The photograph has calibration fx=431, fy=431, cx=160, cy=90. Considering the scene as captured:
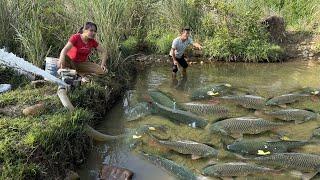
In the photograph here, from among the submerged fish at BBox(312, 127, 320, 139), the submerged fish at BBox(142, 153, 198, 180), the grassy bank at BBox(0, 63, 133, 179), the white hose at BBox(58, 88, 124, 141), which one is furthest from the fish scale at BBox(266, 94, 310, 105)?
the grassy bank at BBox(0, 63, 133, 179)

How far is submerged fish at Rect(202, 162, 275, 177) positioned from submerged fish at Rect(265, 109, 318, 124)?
179cm

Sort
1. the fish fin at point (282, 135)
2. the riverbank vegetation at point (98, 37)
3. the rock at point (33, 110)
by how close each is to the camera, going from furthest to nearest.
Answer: the fish fin at point (282, 135), the rock at point (33, 110), the riverbank vegetation at point (98, 37)

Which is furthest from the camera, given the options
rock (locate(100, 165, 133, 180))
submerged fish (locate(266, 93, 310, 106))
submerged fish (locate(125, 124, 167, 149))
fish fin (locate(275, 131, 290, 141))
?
submerged fish (locate(266, 93, 310, 106))

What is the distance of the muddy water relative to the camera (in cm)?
580

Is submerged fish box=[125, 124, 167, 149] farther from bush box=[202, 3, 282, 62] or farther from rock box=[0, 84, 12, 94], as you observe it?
bush box=[202, 3, 282, 62]

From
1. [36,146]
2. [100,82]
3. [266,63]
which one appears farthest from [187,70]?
[36,146]

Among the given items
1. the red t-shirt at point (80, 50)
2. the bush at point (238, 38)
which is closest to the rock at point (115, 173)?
the red t-shirt at point (80, 50)

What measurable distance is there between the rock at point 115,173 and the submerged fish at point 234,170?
972 millimetres

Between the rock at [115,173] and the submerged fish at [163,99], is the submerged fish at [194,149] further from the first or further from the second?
the submerged fish at [163,99]

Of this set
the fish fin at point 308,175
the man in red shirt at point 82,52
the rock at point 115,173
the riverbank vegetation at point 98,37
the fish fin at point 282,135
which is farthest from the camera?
the man in red shirt at point 82,52

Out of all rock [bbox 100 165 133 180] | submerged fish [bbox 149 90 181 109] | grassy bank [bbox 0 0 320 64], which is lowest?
rock [bbox 100 165 133 180]

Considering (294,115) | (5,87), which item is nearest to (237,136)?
(294,115)

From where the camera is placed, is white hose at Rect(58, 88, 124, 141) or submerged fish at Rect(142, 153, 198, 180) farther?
white hose at Rect(58, 88, 124, 141)

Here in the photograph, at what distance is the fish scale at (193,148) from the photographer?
5.83m
